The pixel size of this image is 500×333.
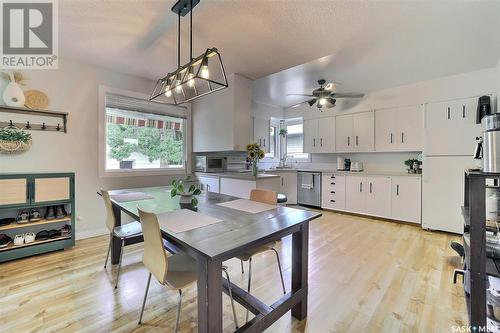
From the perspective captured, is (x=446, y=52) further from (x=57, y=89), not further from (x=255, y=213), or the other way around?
(x=57, y=89)

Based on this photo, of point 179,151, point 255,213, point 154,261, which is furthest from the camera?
point 179,151

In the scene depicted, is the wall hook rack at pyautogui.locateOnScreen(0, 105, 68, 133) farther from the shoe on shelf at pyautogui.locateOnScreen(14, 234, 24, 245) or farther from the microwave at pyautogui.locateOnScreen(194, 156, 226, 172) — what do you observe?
the microwave at pyautogui.locateOnScreen(194, 156, 226, 172)

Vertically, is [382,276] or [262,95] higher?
[262,95]

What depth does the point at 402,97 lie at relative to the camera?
412 centimetres

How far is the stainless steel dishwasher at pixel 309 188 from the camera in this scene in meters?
5.05

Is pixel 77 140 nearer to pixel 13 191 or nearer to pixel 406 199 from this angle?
pixel 13 191

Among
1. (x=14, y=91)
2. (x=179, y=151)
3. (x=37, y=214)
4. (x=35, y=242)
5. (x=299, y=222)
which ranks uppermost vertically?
(x=14, y=91)

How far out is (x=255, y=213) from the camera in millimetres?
1683

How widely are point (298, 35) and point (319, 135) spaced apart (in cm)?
320

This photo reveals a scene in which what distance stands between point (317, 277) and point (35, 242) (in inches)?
129

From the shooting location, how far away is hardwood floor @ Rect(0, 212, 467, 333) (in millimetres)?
Result: 1569

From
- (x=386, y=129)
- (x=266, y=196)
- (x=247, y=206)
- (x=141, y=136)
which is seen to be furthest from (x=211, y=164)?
(x=386, y=129)

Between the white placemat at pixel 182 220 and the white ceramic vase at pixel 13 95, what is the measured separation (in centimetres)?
257

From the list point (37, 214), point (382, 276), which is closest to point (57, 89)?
point (37, 214)
